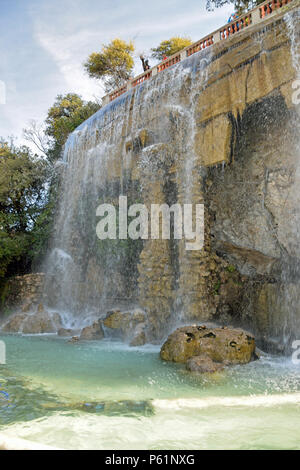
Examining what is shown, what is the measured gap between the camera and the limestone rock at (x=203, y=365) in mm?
5660

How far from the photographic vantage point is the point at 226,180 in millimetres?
9391

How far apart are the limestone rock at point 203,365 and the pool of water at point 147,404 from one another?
16 centimetres

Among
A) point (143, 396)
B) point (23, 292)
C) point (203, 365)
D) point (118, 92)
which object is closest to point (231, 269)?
point (203, 365)

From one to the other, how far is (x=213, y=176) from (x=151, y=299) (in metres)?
3.62

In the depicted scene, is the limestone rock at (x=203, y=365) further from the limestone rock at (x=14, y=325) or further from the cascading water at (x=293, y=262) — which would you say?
the limestone rock at (x=14, y=325)

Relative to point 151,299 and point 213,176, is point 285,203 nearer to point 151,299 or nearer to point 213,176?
point 213,176

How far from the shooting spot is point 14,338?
32.2 feet

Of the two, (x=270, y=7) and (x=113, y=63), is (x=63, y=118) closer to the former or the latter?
(x=113, y=63)
